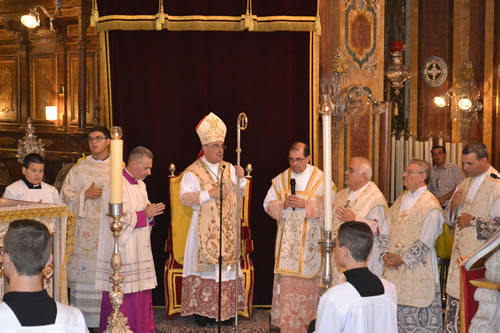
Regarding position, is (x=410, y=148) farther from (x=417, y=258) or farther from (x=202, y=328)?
(x=202, y=328)

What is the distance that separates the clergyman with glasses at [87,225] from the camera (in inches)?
269

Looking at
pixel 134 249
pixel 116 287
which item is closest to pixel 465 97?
pixel 134 249

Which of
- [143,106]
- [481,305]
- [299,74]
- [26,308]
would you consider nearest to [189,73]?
[143,106]

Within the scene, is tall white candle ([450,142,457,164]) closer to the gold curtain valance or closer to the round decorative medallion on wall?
the round decorative medallion on wall

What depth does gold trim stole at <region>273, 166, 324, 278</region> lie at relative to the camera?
676 centimetres

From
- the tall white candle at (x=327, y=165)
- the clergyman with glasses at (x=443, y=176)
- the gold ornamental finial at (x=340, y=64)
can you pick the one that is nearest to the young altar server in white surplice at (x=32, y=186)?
the gold ornamental finial at (x=340, y=64)

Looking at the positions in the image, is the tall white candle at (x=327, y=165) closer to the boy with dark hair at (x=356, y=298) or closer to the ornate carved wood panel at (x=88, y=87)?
the boy with dark hair at (x=356, y=298)

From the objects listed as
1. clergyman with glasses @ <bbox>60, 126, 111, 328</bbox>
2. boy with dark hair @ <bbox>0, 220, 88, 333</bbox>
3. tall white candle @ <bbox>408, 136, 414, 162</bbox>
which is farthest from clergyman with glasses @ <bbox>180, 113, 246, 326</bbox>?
tall white candle @ <bbox>408, 136, 414, 162</bbox>

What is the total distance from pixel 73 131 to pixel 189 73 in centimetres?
682

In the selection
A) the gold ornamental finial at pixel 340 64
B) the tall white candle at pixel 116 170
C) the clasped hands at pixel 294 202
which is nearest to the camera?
the tall white candle at pixel 116 170

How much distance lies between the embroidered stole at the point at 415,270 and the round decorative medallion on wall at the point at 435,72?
17.6 ft

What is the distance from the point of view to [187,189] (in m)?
6.76

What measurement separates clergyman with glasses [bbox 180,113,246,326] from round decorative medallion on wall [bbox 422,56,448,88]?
17.6 ft

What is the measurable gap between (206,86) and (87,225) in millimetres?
1743
